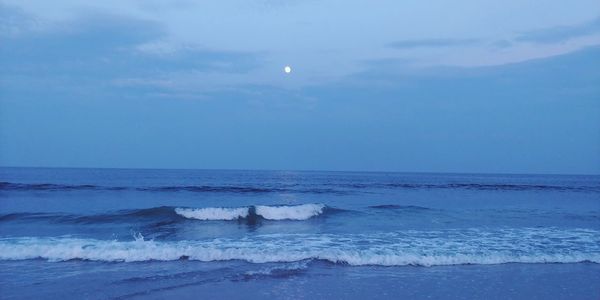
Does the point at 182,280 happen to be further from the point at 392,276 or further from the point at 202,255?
the point at 392,276

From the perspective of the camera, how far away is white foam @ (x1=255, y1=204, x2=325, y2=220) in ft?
70.8

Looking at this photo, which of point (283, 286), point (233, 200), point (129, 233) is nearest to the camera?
point (283, 286)

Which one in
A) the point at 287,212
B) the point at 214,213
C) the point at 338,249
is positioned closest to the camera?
the point at 338,249

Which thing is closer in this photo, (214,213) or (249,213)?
(249,213)

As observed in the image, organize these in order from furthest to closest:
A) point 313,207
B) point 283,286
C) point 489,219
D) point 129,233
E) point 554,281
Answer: point 313,207 → point 489,219 → point 129,233 → point 554,281 → point 283,286

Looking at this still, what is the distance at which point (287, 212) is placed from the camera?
2191 cm

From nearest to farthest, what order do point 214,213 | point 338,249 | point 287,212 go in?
point 338,249
point 214,213
point 287,212

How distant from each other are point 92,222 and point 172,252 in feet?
28.8

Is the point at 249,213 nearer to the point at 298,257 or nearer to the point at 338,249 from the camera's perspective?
the point at 338,249

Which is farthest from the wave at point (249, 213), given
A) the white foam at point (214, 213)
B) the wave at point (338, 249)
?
the wave at point (338, 249)

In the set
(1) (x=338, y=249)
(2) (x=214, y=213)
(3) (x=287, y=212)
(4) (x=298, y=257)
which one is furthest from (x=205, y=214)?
(4) (x=298, y=257)

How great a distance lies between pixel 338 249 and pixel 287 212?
961cm

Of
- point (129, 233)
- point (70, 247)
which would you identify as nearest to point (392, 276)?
point (70, 247)

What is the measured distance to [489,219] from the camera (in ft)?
68.3
